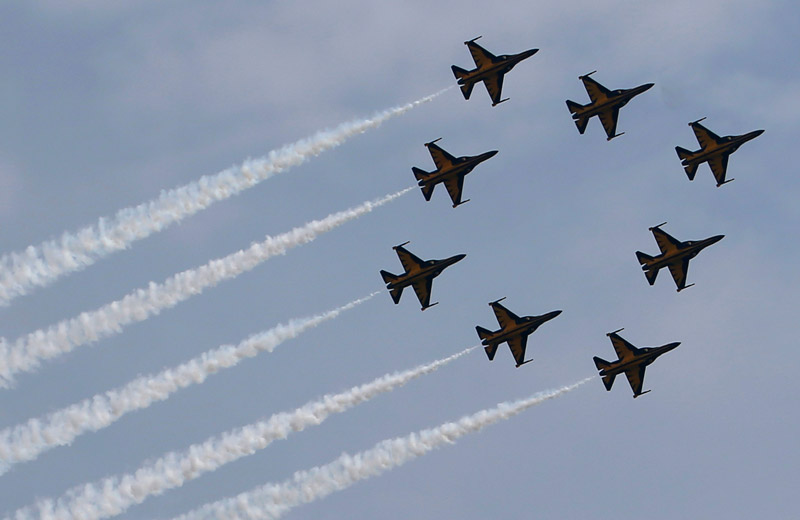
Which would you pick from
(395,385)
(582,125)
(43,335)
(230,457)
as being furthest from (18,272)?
(582,125)

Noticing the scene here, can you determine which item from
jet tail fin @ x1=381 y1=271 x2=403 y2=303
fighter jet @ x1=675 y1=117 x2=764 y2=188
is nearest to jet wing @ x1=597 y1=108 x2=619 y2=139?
fighter jet @ x1=675 y1=117 x2=764 y2=188

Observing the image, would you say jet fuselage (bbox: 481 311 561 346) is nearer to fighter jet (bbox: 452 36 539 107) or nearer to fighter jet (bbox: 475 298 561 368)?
fighter jet (bbox: 475 298 561 368)

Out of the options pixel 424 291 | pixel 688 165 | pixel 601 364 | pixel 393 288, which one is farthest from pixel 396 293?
pixel 688 165

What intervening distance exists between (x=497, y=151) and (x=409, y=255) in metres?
11.4

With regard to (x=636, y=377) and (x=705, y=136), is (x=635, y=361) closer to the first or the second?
(x=636, y=377)

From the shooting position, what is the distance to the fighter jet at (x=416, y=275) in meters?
106

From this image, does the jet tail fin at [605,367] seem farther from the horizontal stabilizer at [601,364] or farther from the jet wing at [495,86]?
the jet wing at [495,86]

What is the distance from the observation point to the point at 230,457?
314 ft

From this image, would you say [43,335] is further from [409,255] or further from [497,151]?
[497,151]

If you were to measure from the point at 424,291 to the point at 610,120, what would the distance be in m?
21.7

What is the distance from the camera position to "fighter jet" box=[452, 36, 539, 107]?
10906 cm

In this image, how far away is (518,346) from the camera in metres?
110

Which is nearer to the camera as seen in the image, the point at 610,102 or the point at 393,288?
the point at 393,288

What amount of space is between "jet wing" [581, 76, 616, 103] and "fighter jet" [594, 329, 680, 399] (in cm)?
1931
